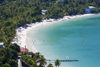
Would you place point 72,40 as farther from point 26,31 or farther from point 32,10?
point 32,10

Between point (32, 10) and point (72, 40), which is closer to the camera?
point (72, 40)

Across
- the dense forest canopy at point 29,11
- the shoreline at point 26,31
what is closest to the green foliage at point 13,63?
the dense forest canopy at point 29,11

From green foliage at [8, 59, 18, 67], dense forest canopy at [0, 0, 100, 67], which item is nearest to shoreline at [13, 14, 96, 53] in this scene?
dense forest canopy at [0, 0, 100, 67]

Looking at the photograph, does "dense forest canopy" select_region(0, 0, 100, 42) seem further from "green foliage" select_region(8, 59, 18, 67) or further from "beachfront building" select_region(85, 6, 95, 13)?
"green foliage" select_region(8, 59, 18, 67)

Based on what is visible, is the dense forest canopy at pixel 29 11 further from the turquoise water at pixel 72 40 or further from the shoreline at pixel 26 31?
the turquoise water at pixel 72 40

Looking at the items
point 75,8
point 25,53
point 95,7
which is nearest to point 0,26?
point 25,53

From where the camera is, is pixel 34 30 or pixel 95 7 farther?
pixel 95 7

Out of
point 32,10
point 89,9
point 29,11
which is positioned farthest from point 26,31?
point 89,9

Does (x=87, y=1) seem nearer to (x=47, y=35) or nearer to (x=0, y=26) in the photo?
(x=47, y=35)
